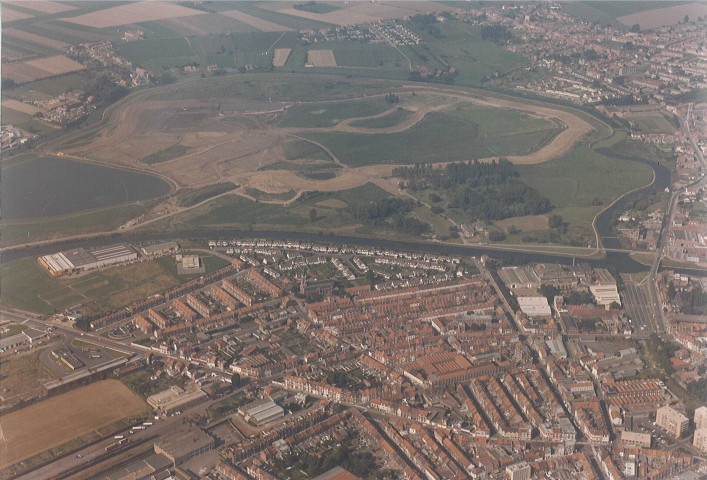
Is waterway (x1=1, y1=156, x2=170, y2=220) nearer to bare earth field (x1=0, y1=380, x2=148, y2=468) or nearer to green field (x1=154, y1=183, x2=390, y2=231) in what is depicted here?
green field (x1=154, y1=183, x2=390, y2=231)

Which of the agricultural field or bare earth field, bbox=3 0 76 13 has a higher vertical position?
bare earth field, bbox=3 0 76 13

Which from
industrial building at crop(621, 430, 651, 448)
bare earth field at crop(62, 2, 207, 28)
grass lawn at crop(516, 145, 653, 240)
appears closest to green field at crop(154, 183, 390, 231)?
grass lawn at crop(516, 145, 653, 240)

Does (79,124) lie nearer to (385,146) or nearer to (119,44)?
(119,44)

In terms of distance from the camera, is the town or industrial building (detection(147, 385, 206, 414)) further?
industrial building (detection(147, 385, 206, 414))

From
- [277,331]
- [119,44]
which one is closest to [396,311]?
[277,331]

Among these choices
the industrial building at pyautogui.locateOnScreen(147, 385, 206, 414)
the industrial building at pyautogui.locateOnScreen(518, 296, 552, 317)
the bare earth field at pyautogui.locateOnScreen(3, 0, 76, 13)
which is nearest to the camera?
the industrial building at pyautogui.locateOnScreen(147, 385, 206, 414)

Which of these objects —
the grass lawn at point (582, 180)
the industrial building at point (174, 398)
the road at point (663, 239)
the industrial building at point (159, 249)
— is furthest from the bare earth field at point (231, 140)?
the industrial building at point (174, 398)
